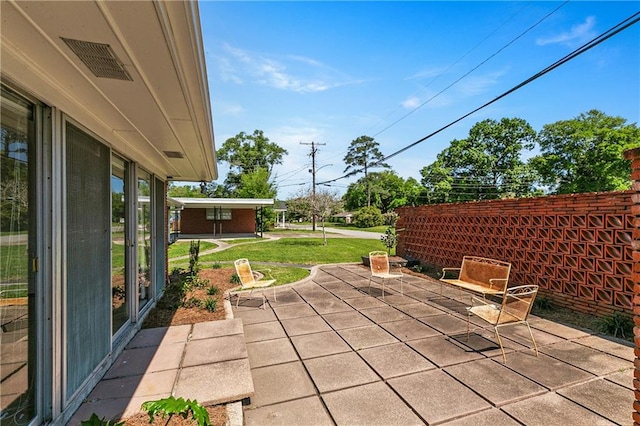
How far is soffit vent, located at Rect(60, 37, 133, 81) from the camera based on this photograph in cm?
154

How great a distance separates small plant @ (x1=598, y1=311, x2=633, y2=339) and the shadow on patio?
334 mm

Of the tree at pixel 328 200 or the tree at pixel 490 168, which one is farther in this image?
the tree at pixel 490 168

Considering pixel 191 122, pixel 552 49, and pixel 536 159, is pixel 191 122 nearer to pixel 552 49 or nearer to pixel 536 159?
pixel 552 49

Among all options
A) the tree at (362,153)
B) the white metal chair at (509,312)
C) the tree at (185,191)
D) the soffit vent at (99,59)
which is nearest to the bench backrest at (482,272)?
Answer: the white metal chair at (509,312)

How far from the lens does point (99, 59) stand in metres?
1.69

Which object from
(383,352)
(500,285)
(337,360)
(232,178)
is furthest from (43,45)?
(232,178)

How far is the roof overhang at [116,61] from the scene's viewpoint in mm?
1299

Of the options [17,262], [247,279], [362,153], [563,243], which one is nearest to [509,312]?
[563,243]

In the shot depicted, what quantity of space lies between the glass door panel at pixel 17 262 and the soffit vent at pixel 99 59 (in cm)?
58

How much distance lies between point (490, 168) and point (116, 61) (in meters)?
35.9

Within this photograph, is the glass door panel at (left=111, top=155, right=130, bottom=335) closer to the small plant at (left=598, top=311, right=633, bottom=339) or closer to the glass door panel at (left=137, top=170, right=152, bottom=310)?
the glass door panel at (left=137, top=170, right=152, bottom=310)

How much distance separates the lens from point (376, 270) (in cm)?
703

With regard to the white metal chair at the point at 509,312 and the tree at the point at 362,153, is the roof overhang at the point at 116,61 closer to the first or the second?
the white metal chair at the point at 509,312

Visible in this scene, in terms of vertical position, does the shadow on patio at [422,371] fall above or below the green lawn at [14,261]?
below
